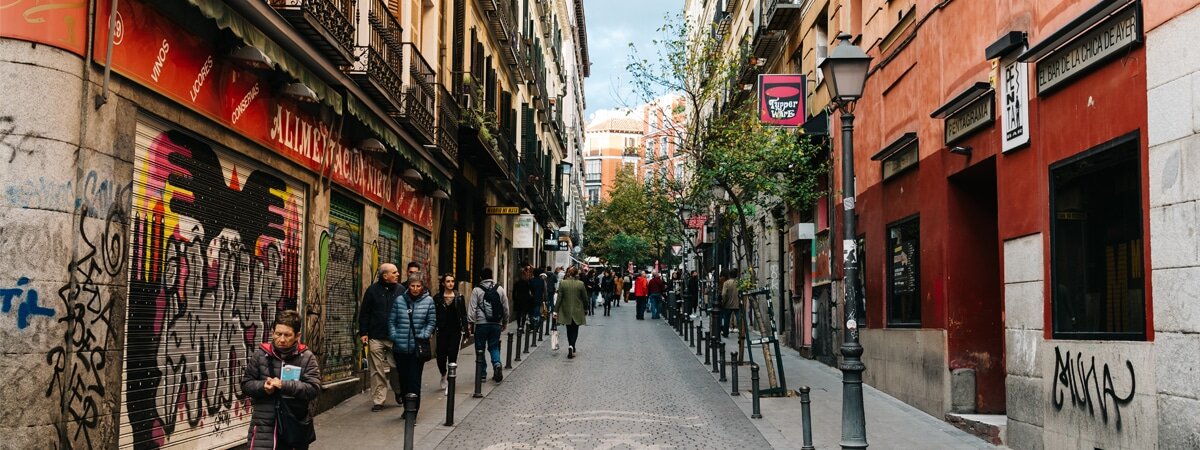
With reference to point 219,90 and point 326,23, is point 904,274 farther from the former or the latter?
point 219,90

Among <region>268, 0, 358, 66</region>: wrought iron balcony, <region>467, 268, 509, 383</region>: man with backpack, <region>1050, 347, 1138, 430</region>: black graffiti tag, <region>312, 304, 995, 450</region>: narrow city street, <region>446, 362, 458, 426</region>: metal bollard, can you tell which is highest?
<region>268, 0, 358, 66</region>: wrought iron balcony

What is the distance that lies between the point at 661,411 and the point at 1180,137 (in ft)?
23.4

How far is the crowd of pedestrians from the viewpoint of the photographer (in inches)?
267

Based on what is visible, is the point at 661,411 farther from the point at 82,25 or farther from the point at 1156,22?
the point at 82,25

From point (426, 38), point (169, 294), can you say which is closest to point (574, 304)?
point (426, 38)

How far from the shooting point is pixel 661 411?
1268 centimetres

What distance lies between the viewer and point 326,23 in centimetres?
1111

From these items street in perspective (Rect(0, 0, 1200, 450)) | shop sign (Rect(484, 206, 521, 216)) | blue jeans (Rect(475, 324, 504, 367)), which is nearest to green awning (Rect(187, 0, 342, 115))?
street in perspective (Rect(0, 0, 1200, 450))

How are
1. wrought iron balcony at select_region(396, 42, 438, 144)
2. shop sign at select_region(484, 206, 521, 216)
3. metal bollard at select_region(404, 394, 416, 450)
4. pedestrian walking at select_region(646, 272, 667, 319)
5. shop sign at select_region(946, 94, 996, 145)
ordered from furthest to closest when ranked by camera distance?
pedestrian walking at select_region(646, 272, 667, 319) → shop sign at select_region(484, 206, 521, 216) → wrought iron balcony at select_region(396, 42, 438, 144) → shop sign at select_region(946, 94, 996, 145) → metal bollard at select_region(404, 394, 416, 450)

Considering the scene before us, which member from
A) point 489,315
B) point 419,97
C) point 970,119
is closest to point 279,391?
point 970,119

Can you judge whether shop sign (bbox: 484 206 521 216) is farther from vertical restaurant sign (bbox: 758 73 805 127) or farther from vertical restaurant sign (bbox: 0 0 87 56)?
vertical restaurant sign (bbox: 0 0 87 56)

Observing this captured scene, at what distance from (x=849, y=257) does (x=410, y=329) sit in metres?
5.11

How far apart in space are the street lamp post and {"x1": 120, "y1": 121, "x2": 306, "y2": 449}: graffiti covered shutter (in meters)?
5.43

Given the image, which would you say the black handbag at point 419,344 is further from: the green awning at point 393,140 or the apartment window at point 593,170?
the apartment window at point 593,170
